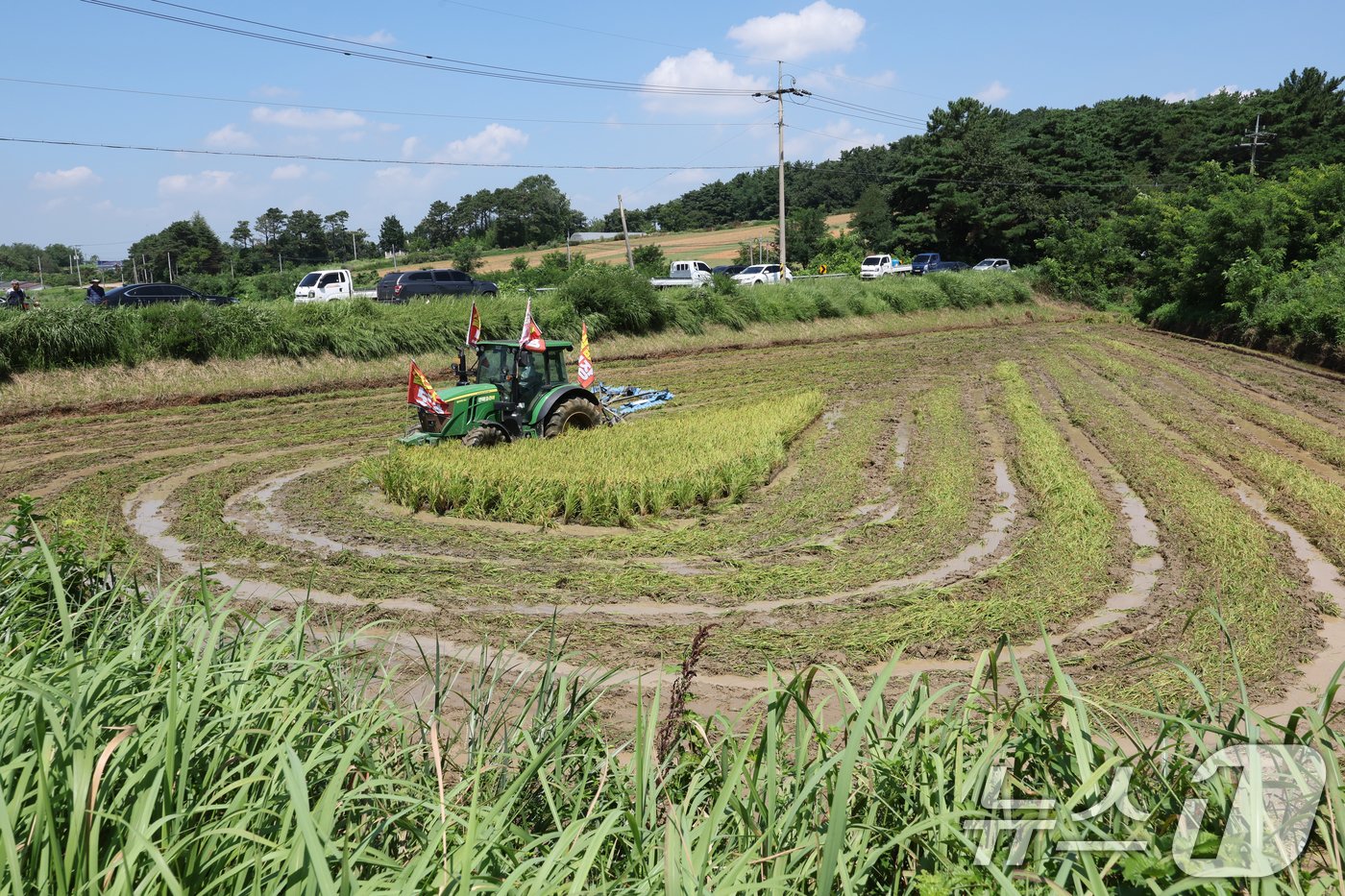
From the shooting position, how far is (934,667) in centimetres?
666

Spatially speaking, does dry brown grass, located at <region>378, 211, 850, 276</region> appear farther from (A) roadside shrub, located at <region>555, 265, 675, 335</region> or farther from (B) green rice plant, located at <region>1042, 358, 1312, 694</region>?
(B) green rice plant, located at <region>1042, 358, 1312, 694</region>

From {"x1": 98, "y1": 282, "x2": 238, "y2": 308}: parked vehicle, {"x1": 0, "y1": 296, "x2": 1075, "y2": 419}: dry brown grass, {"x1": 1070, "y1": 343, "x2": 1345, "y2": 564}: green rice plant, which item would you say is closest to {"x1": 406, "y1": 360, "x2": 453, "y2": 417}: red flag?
{"x1": 0, "y1": 296, "x2": 1075, "y2": 419}: dry brown grass

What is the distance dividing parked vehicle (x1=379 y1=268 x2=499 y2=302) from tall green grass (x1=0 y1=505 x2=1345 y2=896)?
100.0 ft

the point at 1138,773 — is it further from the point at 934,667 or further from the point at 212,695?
the point at 934,667

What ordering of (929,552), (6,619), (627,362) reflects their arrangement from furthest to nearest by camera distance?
(627,362), (929,552), (6,619)

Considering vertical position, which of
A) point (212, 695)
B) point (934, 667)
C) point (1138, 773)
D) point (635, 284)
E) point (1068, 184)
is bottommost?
point (934, 667)

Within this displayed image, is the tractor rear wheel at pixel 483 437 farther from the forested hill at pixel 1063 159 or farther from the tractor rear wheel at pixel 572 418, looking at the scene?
the forested hill at pixel 1063 159

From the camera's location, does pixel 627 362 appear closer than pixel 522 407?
No

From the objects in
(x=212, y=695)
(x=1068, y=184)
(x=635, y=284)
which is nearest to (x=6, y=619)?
(x=212, y=695)

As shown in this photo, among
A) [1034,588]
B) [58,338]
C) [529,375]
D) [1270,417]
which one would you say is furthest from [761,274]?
[1034,588]

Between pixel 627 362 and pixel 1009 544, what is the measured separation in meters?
18.4

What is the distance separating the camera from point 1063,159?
6662cm

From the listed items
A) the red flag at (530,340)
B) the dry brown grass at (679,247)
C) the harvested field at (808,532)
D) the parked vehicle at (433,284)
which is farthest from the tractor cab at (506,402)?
the dry brown grass at (679,247)

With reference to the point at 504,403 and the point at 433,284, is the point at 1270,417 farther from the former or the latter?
the point at 433,284
